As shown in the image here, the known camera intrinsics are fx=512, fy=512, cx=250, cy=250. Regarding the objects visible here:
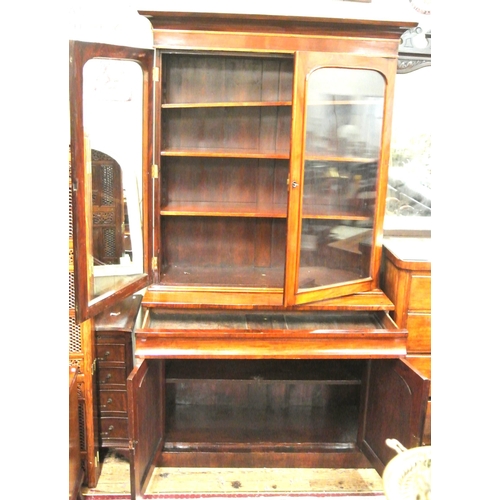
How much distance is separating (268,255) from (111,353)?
0.74 metres

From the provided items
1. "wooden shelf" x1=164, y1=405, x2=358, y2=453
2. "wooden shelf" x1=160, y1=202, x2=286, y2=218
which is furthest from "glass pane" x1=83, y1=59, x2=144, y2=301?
"wooden shelf" x1=164, y1=405, x2=358, y2=453

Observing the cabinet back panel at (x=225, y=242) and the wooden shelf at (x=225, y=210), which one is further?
the cabinet back panel at (x=225, y=242)

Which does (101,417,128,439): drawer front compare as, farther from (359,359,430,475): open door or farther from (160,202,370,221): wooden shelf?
(359,359,430,475): open door

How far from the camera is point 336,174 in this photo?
1755 mm

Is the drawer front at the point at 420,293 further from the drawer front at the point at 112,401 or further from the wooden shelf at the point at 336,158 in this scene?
the drawer front at the point at 112,401

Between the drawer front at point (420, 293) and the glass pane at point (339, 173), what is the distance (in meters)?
0.18

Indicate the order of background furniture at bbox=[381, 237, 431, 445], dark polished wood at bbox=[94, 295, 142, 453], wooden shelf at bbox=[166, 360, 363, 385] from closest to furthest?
background furniture at bbox=[381, 237, 431, 445] → dark polished wood at bbox=[94, 295, 142, 453] → wooden shelf at bbox=[166, 360, 363, 385]

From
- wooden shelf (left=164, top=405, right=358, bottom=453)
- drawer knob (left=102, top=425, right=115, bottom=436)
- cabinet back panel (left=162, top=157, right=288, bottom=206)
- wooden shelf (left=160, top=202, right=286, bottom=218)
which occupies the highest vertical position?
cabinet back panel (left=162, top=157, right=288, bottom=206)

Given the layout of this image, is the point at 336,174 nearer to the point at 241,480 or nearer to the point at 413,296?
the point at 413,296

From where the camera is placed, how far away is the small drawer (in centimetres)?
186

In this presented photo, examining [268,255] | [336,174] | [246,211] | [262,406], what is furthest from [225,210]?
[262,406]

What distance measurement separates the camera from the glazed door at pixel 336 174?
1596 mm

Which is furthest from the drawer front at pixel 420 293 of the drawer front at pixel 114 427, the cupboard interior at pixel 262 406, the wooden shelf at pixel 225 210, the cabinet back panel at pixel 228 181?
the drawer front at pixel 114 427
